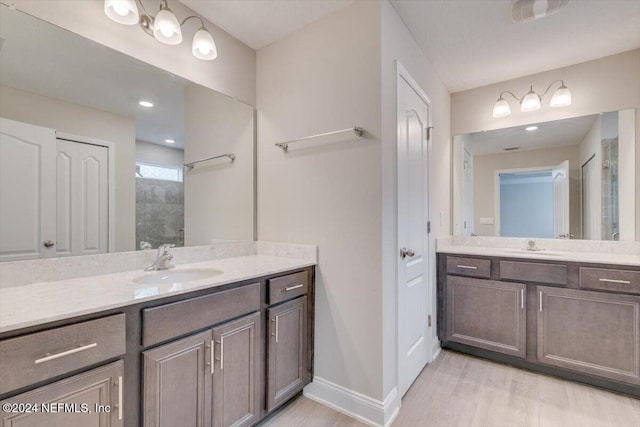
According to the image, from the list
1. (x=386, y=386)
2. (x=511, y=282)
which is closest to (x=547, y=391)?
(x=511, y=282)

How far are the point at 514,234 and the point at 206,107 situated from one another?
283cm

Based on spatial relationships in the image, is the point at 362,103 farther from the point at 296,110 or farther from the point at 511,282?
the point at 511,282

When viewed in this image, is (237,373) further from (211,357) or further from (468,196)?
(468,196)

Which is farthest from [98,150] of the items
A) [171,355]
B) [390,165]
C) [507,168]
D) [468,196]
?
[507,168]

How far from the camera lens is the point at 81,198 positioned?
143 centimetres

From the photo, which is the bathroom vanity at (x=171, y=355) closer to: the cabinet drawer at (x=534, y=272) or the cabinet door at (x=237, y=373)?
the cabinet door at (x=237, y=373)

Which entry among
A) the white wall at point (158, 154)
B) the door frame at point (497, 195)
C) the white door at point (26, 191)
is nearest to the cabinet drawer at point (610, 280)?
the door frame at point (497, 195)

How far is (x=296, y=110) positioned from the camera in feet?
6.57

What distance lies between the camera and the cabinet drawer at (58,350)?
2.66 ft

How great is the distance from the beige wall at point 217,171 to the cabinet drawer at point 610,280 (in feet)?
7.80

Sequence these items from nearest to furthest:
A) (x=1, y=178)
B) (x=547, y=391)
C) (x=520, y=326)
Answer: (x=1, y=178) < (x=547, y=391) < (x=520, y=326)

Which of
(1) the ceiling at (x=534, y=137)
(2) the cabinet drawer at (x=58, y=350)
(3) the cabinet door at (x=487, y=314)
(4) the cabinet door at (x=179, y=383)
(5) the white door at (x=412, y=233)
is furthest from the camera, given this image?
(1) the ceiling at (x=534, y=137)

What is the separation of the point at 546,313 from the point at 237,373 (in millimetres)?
2187

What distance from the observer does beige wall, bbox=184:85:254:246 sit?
1.93 metres
